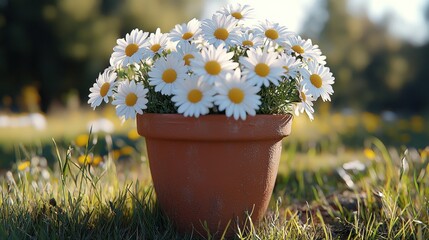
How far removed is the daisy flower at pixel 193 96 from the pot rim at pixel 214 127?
0.08 m

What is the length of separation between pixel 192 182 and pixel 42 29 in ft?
46.4

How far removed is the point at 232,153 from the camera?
7.61 feet

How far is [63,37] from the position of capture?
1480cm

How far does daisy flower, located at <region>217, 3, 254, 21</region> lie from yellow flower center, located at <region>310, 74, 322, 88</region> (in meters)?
0.45

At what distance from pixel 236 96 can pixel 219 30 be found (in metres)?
0.41

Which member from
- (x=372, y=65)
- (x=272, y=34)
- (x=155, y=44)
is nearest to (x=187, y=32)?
(x=155, y=44)

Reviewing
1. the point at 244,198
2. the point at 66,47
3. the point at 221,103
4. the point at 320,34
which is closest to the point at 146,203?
the point at 244,198

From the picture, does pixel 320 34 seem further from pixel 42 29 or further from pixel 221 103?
pixel 221 103

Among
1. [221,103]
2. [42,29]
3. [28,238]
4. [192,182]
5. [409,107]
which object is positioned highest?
[42,29]

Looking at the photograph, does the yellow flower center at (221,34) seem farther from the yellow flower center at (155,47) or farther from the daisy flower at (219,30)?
the yellow flower center at (155,47)

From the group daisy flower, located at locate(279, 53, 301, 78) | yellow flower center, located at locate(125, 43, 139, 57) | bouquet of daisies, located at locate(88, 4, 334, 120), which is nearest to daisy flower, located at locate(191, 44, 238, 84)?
bouquet of daisies, located at locate(88, 4, 334, 120)

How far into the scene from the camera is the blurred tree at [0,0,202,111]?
48.2ft

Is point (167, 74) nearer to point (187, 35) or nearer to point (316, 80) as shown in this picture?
point (187, 35)

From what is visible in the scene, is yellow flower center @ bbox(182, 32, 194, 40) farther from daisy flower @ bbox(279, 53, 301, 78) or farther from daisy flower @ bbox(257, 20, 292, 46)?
daisy flower @ bbox(279, 53, 301, 78)
